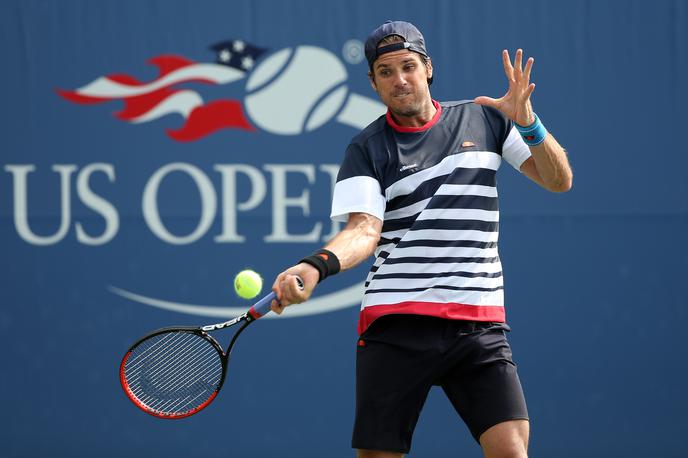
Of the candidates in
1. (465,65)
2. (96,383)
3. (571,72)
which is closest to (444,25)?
(465,65)

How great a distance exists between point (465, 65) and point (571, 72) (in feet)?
1.72

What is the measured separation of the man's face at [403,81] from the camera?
3.29m

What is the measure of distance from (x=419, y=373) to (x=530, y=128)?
827 millimetres

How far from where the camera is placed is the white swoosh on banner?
5.16 metres

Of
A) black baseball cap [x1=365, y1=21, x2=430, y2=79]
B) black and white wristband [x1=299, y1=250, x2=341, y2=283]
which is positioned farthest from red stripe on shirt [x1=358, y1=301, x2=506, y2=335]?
black baseball cap [x1=365, y1=21, x2=430, y2=79]

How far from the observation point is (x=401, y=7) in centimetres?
517

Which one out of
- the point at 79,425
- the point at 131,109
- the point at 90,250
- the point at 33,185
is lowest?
the point at 79,425

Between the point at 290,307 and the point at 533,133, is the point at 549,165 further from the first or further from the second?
the point at 290,307

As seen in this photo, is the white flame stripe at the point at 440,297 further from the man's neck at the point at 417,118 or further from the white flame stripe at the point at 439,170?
the man's neck at the point at 417,118

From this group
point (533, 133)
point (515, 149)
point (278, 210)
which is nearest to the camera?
point (533, 133)

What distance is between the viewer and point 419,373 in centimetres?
329

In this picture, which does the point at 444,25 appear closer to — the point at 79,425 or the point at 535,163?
the point at 535,163

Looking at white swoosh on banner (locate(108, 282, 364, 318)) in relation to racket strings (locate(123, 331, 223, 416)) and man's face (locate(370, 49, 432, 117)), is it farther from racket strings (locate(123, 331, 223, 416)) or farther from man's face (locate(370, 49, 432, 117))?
man's face (locate(370, 49, 432, 117))

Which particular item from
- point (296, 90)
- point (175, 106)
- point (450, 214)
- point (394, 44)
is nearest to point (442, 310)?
point (450, 214)
